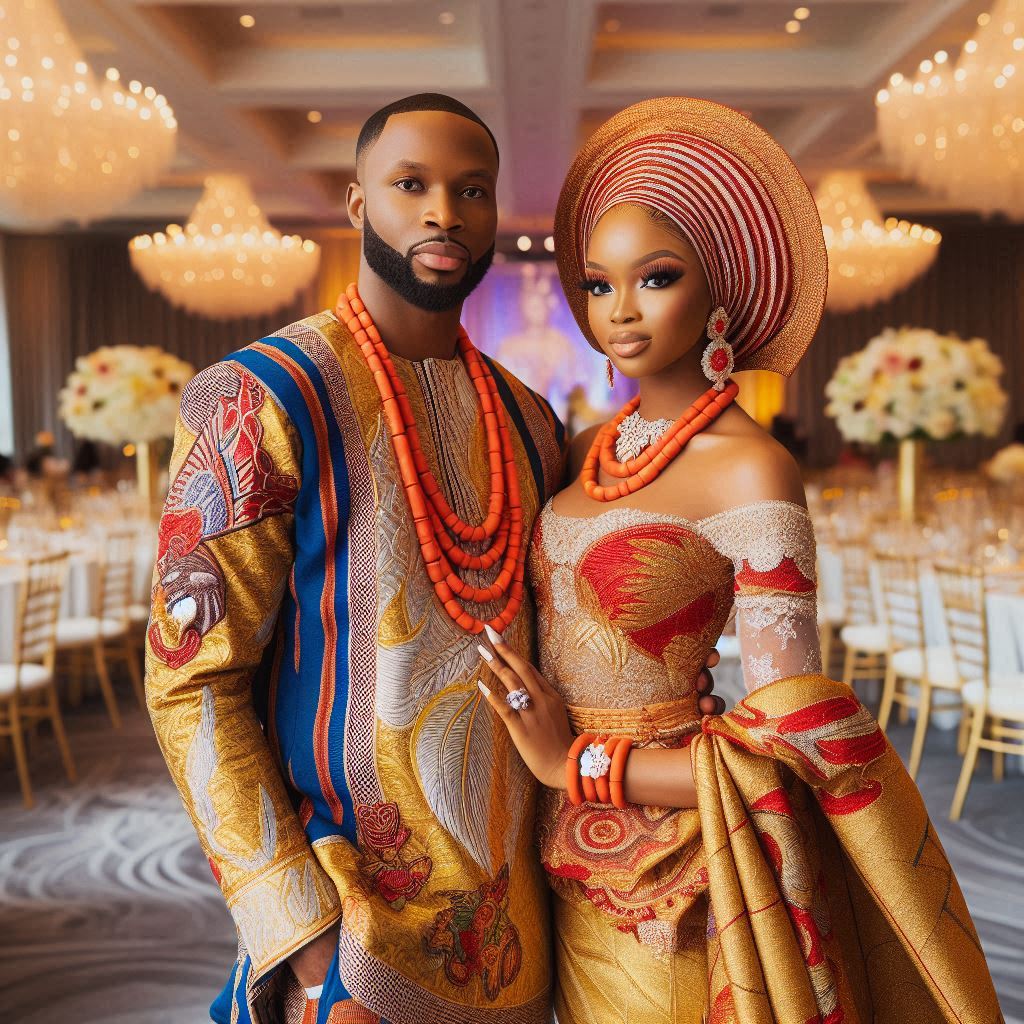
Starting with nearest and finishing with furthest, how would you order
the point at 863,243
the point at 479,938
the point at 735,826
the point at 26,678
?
the point at 735,826 → the point at 479,938 → the point at 26,678 → the point at 863,243

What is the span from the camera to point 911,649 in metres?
5.41

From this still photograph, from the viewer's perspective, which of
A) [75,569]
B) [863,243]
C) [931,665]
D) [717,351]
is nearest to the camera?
[717,351]

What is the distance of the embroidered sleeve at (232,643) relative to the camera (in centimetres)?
132

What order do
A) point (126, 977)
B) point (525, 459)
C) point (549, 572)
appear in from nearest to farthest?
point (549, 572) → point (525, 459) → point (126, 977)

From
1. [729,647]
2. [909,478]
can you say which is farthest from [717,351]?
[909,478]

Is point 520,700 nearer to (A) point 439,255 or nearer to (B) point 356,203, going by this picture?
(A) point 439,255

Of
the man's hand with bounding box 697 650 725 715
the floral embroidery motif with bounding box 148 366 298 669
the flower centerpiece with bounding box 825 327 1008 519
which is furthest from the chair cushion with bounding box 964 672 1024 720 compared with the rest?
the floral embroidery motif with bounding box 148 366 298 669

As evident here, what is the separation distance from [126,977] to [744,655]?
Result: 2.71 m

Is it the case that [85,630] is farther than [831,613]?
No

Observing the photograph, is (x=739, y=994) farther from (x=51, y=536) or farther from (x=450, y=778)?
(x=51, y=536)

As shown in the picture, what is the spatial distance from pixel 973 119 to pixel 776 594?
18.7 ft

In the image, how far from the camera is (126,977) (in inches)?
131

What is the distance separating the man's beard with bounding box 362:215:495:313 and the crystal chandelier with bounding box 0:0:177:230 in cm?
482

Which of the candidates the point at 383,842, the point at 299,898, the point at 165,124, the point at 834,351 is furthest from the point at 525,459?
the point at 834,351
